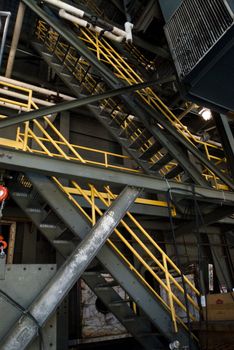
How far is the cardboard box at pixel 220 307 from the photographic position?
3.42 meters

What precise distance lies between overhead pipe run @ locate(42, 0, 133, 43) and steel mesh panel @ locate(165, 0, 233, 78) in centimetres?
208

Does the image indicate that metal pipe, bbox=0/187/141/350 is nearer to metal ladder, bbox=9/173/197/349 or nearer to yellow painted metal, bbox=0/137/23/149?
metal ladder, bbox=9/173/197/349

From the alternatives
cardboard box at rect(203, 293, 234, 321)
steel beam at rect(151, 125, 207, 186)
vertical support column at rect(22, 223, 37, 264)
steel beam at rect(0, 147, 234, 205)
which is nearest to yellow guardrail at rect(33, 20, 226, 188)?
steel beam at rect(151, 125, 207, 186)

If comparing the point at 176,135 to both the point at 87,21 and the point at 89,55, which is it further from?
the point at 87,21

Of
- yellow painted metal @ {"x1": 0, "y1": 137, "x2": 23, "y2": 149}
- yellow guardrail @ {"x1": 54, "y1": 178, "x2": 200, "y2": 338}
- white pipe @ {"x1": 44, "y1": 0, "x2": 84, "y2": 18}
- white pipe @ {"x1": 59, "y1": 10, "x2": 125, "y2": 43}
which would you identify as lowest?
yellow guardrail @ {"x1": 54, "y1": 178, "x2": 200, "y2": 338}

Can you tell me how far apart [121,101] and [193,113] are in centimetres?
470

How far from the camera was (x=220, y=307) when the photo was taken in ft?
11.6

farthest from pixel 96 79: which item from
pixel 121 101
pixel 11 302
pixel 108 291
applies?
pixel 11 302

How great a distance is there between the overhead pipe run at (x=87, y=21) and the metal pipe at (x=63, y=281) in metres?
3.49

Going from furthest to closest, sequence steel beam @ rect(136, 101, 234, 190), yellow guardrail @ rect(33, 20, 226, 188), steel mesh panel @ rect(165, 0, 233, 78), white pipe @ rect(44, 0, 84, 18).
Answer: yellow guardrail @ rect(33, 20, 226, 188)
white pipe @ rect(44, 0, 84, 18)
steel beam @ rect(136, 101, 234, 190)
steel mesh panel @ rect(165, 0, 233, 78)

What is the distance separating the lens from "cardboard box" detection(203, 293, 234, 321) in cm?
342

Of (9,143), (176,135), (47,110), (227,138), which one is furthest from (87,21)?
(227,138)

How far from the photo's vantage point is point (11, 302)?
2486mm

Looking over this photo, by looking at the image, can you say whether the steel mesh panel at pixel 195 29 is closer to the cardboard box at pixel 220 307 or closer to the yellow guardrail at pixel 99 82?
the yellow guardrail at pixel 99 82
